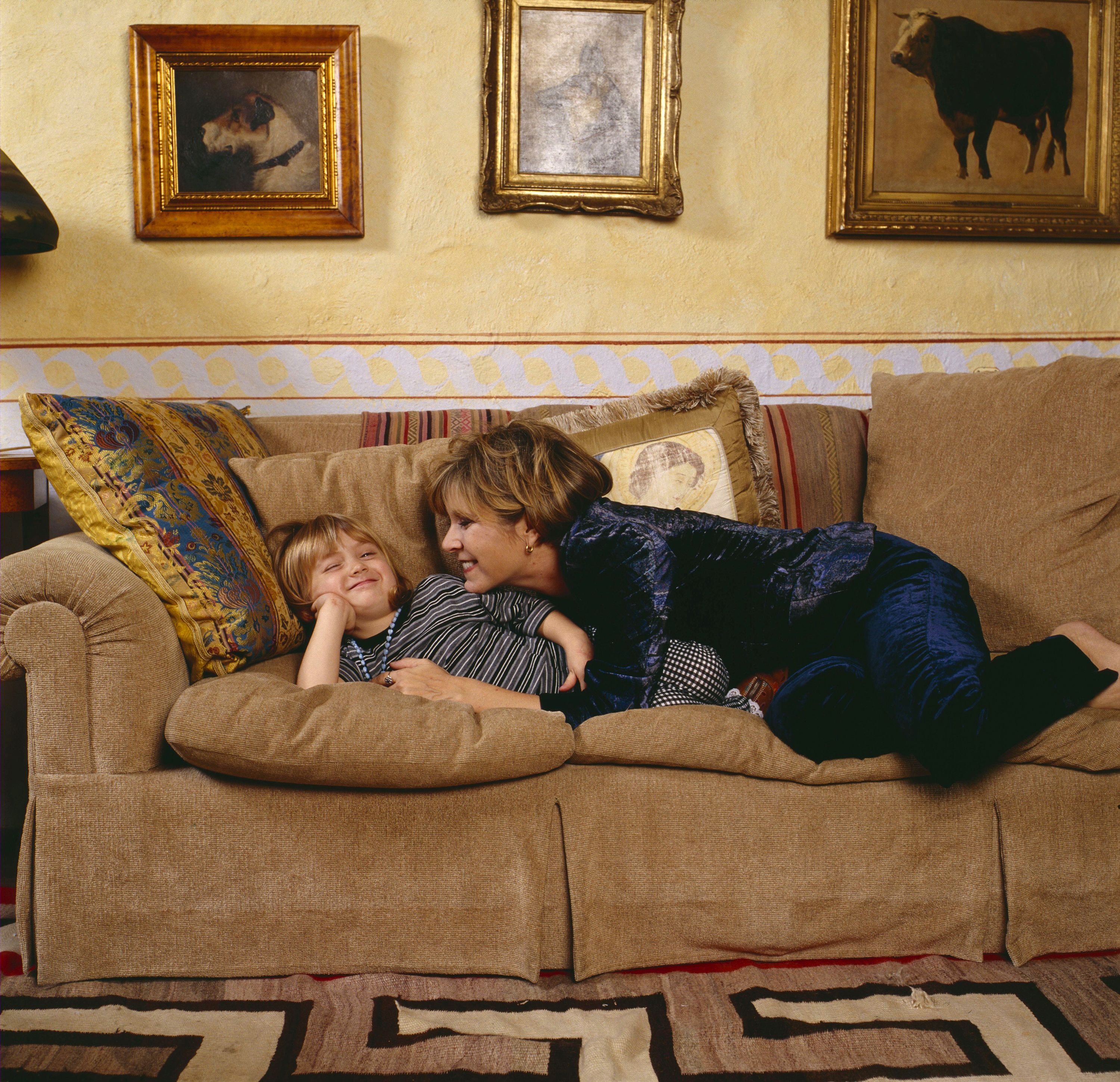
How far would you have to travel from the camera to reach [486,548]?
163 centimetres

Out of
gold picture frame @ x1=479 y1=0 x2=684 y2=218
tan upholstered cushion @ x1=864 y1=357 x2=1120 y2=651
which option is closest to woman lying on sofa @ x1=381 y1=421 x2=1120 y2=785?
tan upholstered cushion @ x1=864 y1=357 x2=1120 y2=651

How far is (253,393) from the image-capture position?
236cm

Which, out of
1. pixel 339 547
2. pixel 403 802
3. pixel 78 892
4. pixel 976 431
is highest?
pixel 976 431

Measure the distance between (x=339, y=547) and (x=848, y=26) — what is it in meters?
1.97

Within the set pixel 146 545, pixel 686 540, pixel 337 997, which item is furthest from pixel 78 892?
pixel 686 540

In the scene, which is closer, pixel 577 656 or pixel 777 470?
pixel 577 656

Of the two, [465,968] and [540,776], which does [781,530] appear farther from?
[465,968]

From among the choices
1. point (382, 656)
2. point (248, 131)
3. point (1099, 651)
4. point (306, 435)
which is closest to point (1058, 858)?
point (1099, 651)

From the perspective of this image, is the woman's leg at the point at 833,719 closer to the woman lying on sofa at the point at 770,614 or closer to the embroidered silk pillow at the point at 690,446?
the woman lying on sofa at the point at 770,614

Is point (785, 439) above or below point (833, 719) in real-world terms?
above

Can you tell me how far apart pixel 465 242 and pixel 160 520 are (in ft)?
4.16

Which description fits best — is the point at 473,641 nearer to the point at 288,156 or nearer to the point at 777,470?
the point at 777,470

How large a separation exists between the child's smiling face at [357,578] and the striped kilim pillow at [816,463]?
920 millimetres

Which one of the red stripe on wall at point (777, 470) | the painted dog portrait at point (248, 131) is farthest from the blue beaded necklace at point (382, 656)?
the painted dog portrait at point (248, 131)
